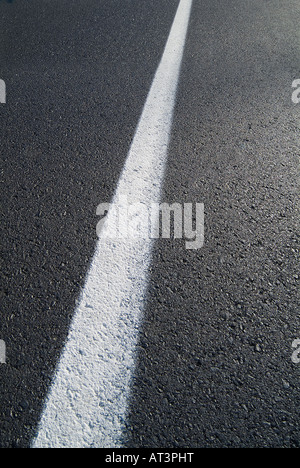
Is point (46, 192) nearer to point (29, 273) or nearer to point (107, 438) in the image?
point (29, 273)

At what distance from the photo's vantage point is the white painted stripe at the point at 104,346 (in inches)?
51.8

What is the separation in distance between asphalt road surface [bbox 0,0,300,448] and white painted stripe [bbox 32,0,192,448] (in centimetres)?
4

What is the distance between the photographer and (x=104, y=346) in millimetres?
1532

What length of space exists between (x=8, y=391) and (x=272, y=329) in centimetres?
109

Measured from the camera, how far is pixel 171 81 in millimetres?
3246

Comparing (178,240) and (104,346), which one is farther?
(178,240)

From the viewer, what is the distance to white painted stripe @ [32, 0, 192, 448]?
1.31 metres

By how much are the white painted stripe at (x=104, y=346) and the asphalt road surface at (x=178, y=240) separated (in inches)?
1.6

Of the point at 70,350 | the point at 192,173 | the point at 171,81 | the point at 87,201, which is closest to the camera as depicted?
the point at 70,350

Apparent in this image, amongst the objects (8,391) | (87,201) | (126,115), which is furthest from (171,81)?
(8,391)

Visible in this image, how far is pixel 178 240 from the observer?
198 centimetres

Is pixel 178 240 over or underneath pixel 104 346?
over

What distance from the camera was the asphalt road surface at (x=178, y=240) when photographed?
138cm

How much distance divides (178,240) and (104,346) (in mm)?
710
